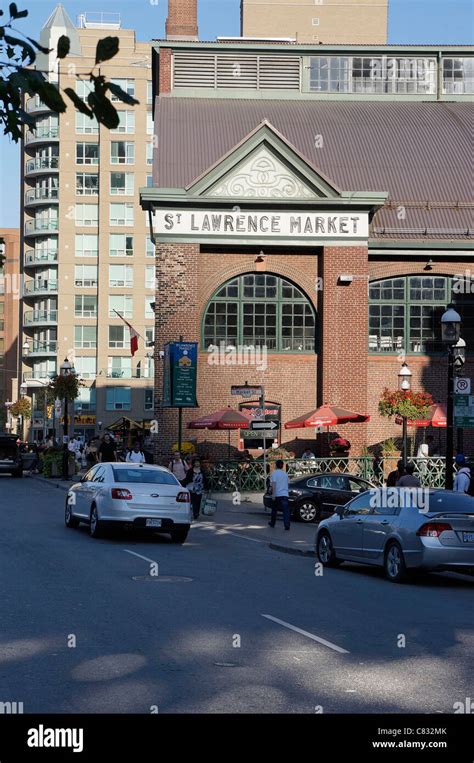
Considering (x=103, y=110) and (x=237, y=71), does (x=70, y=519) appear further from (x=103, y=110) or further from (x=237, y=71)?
(x=237, y=71)

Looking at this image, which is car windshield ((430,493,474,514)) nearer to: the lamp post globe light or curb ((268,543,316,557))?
curb ((268,543,316,557))

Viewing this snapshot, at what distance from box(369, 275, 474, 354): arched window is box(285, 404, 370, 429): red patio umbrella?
4.82 meters

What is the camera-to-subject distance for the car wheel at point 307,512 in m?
30.4

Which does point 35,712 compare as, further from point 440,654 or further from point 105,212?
point 105,212

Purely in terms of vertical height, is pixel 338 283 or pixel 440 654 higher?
pixel 338 283

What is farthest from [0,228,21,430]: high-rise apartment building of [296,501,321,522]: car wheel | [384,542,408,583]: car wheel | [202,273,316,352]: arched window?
[384,542,408,583]: car wheel

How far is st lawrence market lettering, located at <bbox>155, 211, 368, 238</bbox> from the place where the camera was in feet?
130

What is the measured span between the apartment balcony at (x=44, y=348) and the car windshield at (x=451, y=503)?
8458 centimetres

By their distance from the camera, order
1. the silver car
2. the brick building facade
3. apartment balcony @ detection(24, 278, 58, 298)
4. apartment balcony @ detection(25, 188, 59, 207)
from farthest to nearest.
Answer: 1. apartment balcony @ detection(25, 188, 59, 207)
2. apartment balcony @ detection(24, 278, 58, 298)
3. the brick building facade
4. the silver car

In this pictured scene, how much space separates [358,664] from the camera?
10062 mm

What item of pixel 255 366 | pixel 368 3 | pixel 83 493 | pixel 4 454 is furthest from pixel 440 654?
pixel 368 3

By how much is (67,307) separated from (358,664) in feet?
298

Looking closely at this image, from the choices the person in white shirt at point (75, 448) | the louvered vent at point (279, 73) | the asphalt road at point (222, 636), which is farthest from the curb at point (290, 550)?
the person in white shirt at point (75, 448)

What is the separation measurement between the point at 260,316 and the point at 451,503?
23.5 meters
